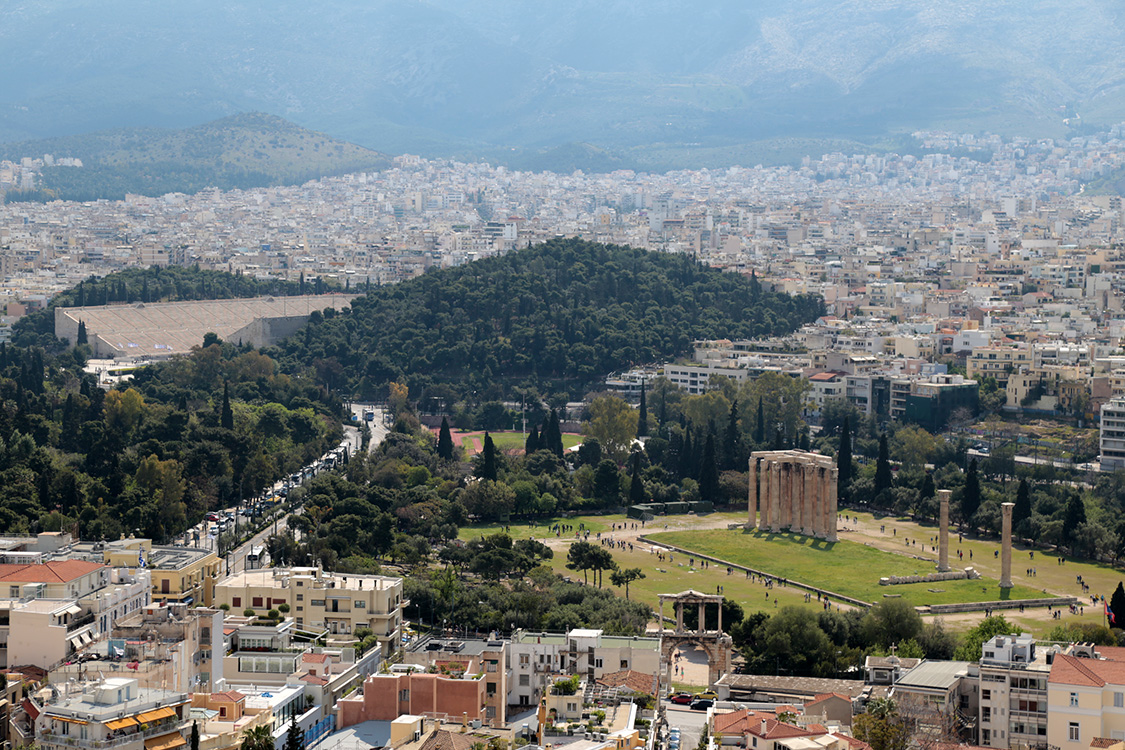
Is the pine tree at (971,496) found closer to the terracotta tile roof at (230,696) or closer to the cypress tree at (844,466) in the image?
the cypress tree at (844,466)

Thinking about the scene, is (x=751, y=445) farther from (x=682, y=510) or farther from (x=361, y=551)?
(x=361, y=551)

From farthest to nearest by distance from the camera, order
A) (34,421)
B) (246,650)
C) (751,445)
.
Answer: (751,445), (34,421), (246,650)

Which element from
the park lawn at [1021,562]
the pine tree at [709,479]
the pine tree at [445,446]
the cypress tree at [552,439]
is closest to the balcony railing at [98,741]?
the park lawn at [1021,562]

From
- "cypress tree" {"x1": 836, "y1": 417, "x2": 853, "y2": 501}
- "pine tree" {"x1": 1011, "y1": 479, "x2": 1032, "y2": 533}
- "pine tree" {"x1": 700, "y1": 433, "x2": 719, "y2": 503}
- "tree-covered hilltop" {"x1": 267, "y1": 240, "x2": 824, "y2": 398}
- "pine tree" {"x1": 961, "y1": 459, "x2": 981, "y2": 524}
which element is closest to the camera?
"pine tree" {"x1": 1011, "y1": 479, "x2": 1032, "y2": 533}

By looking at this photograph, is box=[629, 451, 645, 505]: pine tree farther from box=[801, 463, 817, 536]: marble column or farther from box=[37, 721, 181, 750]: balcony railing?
box=[37, 721, 181, 750]: balcony railing

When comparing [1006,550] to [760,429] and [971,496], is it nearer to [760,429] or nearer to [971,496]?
[971,496]

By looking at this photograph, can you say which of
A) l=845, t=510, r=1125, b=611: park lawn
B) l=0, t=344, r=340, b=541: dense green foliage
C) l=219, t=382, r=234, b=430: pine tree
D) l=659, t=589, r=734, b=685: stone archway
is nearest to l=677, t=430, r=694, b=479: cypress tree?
l=845, t=510, r=1125, b=611: park lawn

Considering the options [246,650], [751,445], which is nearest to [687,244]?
[751,445]
